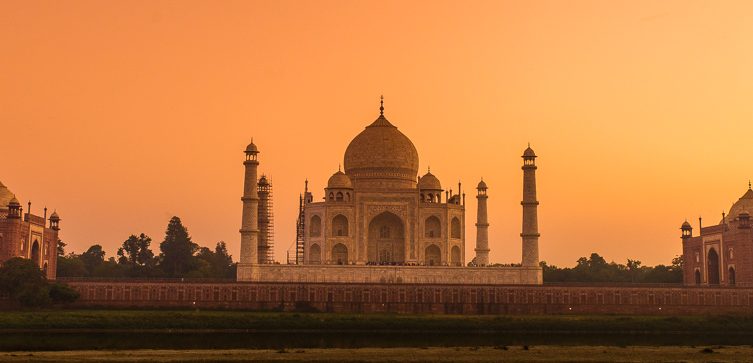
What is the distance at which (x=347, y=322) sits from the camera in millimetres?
59375

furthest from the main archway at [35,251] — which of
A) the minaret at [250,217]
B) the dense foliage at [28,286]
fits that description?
the minaret at [250,217]

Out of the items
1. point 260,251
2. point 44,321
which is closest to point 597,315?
point 260,251

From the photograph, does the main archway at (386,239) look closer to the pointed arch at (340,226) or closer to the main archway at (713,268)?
the pointed arch at (340,226)

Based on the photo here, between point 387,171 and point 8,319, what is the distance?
32136 millimetres

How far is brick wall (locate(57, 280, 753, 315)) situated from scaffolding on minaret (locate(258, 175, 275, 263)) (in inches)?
466

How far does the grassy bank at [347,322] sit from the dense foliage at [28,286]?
5.83 feet

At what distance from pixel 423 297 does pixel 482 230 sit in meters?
12.8

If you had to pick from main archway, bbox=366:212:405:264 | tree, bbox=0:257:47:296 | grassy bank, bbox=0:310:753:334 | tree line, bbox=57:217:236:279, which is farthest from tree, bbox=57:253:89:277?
grassy bank, bbox=0:310:753:334

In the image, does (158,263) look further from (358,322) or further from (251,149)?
(358,322)

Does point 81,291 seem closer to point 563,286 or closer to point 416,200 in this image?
point 416,200

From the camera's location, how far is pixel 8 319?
54812mm

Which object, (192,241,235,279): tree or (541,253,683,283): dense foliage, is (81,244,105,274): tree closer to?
(192,241,235,279): tree

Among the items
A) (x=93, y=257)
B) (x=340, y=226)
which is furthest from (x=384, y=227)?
(x=93, y=257)

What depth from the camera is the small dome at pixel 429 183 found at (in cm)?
7994
